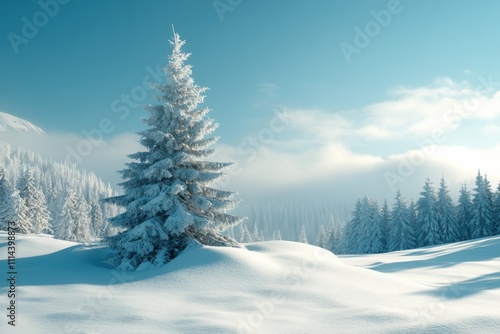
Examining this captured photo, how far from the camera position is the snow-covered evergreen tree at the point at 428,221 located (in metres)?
44.3

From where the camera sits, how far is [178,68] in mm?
14664

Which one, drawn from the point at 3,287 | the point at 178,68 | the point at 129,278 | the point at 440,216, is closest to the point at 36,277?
the point at 3,287

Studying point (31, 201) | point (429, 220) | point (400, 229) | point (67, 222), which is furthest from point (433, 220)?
point (31, 201)

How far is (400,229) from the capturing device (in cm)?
4669

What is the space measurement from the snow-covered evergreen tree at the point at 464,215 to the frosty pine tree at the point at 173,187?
1778 inches

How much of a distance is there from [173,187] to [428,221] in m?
43.6

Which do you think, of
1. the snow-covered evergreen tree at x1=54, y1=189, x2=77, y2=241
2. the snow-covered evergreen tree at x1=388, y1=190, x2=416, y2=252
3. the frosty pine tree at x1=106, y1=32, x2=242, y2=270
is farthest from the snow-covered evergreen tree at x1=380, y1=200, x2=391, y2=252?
the snow-covered evergreen tree at x1=54, y1=189, x2=77, y2=241

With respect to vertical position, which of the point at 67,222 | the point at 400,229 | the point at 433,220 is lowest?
the point at 400,229

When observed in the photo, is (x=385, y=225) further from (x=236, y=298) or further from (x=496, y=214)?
(x=236, y=298)

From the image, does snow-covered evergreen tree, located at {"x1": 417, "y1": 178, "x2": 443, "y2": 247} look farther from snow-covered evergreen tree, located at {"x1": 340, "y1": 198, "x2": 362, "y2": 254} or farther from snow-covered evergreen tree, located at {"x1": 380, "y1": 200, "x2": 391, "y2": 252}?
snow-covered evergreen tree, located at {"x1": 340, "y1": 198, "x2": 362, "y2": 254}

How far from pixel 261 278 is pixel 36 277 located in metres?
6.28

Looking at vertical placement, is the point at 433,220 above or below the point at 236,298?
above

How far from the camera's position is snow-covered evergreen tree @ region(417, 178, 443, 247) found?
4431cm

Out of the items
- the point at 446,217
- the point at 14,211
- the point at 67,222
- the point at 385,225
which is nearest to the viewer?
the point at 14,211
